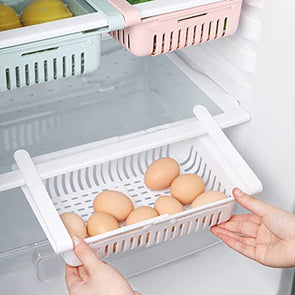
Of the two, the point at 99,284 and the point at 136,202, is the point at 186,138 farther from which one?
the point at 99,284

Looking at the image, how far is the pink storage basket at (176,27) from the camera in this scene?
1180 mm

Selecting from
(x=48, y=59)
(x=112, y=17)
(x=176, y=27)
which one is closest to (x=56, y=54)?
(x=48, y=59)

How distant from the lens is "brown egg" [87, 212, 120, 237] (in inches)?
48.0

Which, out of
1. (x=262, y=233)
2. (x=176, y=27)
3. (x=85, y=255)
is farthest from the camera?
(x=262, y=233)

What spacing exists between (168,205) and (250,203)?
0.53 feet

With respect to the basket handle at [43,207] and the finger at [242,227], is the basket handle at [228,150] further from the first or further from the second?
the basket handle at [43,207]

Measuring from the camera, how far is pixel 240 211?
1.55 m

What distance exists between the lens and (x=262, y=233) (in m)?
1.32

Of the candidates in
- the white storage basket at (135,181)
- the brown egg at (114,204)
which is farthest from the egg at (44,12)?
the brown egg at (114,204)

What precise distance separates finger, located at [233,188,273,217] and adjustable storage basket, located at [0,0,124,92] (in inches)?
14.3

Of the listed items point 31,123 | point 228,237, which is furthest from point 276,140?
point 31,123

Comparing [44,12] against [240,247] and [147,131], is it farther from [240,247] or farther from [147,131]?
[240,247]

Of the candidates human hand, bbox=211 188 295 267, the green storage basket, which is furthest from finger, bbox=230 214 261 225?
the green storage basket

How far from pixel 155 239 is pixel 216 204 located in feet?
0.45
